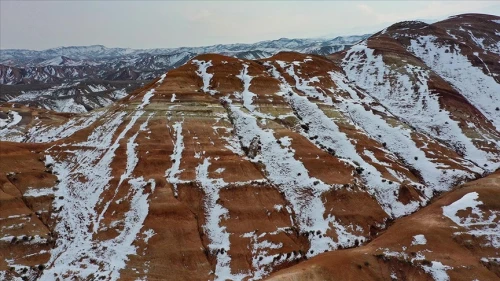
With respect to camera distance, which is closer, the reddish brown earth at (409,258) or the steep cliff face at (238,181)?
the reddish brown earth at (409,258)

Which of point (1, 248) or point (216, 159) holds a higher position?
point (216, 159)

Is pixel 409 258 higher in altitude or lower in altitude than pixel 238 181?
lower

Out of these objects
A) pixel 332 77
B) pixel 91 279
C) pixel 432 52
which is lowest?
pixel 91 279

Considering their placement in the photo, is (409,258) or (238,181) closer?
(409,258)

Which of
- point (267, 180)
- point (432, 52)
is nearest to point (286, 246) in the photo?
point (267, 180)

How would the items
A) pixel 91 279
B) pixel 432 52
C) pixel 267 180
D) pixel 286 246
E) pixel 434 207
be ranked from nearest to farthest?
pixel 91 279, pixel 286 246, pixel 434 207, pixel 267 180, pixel 432 52

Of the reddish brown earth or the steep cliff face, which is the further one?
the steep cliff face

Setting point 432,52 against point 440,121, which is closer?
point 440,121

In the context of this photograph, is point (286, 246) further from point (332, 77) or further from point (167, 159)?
point (332, 77)
